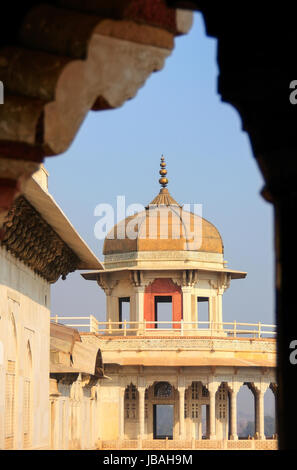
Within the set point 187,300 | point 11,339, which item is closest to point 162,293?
point 187,300

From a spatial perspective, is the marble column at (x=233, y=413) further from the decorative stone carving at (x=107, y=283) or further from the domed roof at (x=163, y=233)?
the decorative stone carving at (x=107, y=283)

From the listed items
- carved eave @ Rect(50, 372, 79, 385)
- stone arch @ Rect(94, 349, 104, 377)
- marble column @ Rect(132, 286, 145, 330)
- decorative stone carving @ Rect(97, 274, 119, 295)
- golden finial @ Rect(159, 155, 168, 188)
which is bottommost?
carved eave @ Rect(50, 372, 79, 385)

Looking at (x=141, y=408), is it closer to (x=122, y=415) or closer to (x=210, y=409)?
(x=122, y=415)

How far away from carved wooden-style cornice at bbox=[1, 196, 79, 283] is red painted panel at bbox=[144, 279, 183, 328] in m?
15.6

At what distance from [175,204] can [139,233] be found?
320cm

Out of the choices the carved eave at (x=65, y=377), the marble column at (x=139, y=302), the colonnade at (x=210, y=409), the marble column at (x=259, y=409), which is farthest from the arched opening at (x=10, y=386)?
the marble column at (x=139, y=302)

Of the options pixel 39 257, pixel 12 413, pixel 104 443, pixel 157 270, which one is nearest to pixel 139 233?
pixel 157 270

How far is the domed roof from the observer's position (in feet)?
136

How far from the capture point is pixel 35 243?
20.2 m

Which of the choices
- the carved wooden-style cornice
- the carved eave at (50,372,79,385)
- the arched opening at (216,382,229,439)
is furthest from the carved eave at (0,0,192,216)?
the arched opening at (216,382,229,439)

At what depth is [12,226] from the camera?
17.8 metres

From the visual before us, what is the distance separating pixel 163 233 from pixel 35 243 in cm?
2159

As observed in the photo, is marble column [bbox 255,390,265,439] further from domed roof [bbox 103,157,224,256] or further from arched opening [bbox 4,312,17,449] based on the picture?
arched opening [bbox 4,312,17,449]

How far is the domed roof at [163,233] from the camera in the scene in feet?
136
